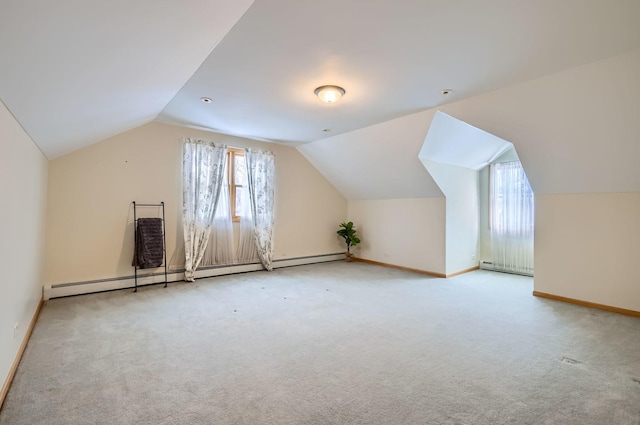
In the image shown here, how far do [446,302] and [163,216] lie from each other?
442 cm

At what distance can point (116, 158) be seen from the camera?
179 inches

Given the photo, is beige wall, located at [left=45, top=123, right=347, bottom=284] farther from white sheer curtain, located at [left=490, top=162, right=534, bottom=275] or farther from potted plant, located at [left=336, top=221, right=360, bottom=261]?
white sheer curtain, located at [left=490, top=162, right=534, bottom=275]

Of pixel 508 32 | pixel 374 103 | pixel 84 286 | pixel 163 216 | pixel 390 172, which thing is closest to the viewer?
pixel 508 32

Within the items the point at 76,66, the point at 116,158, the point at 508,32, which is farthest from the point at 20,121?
the point at 508,32

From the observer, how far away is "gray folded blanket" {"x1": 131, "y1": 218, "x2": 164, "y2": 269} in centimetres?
453

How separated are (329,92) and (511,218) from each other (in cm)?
450

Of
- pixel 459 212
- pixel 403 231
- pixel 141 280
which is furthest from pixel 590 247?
pixel 141 280

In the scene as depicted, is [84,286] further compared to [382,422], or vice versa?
[84,286]

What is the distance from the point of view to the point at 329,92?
3.30m

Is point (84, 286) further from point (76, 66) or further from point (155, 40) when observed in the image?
point (155, 40)

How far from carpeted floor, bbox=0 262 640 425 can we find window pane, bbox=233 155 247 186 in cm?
232

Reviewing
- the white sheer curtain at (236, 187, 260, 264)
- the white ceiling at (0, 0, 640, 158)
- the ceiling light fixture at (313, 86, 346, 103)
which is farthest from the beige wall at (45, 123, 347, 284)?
the ceiling light fixture at (313, 86, 346, 103)

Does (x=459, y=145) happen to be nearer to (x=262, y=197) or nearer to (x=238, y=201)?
(x=262, y=197)

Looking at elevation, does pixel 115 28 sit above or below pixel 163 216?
above
